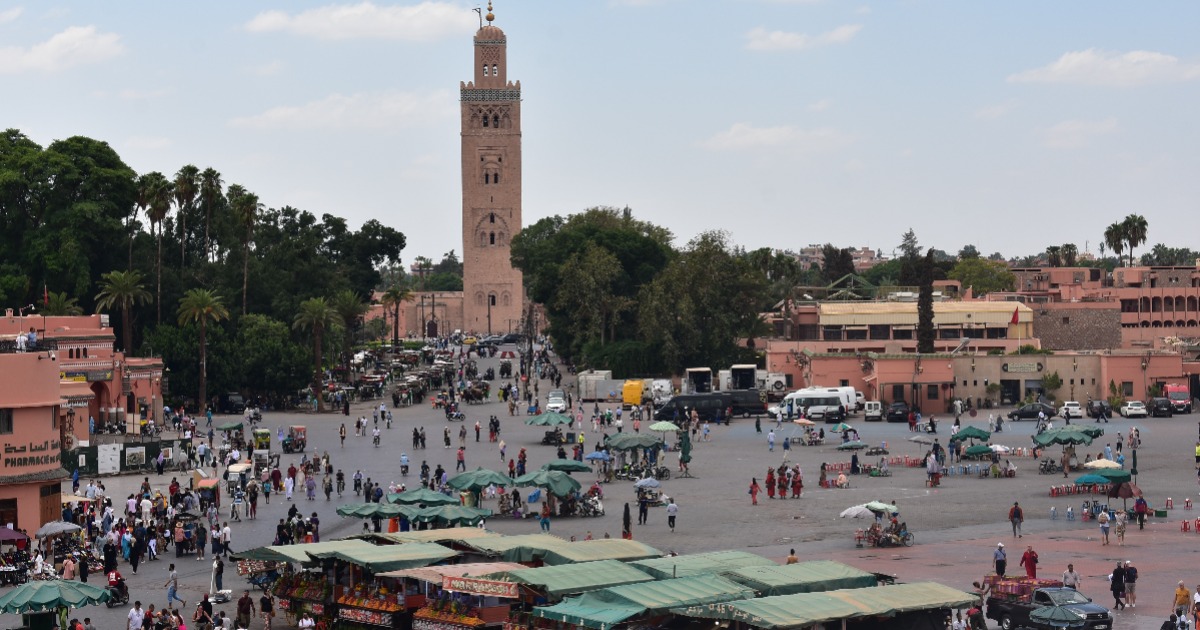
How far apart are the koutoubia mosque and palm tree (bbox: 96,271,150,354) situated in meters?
77.5

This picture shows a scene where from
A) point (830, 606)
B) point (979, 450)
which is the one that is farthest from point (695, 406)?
point (830, 606)

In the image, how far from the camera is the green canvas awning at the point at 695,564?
86.1ft

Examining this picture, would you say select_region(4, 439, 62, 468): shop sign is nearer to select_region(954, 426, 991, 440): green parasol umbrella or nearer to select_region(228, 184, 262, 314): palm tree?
select_region(954, 426, 991, 440): green parasol umbrella

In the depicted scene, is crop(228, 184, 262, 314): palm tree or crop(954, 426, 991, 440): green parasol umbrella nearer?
crop(954, 426, 991, 440): green parasol umbrella

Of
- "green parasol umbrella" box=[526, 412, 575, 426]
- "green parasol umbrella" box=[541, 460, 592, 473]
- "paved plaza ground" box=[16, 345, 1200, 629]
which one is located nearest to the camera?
"paved plaza ground" box=[16, 345, 1200, 629]

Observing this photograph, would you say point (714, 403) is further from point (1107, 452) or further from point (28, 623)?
point (28, 623)

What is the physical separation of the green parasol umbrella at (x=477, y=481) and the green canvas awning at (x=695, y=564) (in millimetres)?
14054

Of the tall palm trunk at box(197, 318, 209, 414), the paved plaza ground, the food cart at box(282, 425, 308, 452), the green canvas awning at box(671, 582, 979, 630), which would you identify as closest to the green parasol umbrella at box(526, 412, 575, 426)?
the paved plaza ground

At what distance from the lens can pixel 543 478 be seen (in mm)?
41125

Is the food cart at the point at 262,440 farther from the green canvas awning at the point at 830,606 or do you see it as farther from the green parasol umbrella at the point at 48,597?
the green canvas awning at the point at 830,606

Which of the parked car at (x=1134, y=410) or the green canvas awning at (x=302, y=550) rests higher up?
the parked car at (x=1134, y=410)

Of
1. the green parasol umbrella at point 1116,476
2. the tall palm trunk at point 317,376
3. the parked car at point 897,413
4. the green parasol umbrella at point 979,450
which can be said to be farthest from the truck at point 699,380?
the green parasol umbrella at point 1116,476

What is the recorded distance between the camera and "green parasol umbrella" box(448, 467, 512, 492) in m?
41.2

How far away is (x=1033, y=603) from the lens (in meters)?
27.3
